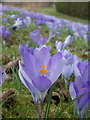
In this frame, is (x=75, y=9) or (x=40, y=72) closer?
(x=40, y=72)

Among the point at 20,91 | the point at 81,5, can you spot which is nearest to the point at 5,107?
the point at 20,91

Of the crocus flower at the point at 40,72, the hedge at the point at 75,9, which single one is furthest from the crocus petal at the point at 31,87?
the hedge at the point at 75,9

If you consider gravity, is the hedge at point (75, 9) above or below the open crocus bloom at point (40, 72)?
below

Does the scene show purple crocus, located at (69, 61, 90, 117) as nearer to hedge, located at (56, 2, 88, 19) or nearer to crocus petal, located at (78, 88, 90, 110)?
crocus petal, located at (78, 88, 90, 110)

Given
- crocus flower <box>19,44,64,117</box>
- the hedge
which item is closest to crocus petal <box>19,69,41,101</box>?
crocus flower <box>19,44,64,117</box>

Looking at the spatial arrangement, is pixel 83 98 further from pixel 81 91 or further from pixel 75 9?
pixel 75 9

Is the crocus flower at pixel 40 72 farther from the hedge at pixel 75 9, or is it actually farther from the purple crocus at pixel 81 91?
the hedge at pixel 75 9

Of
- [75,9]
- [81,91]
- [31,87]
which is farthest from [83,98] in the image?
[75,9]

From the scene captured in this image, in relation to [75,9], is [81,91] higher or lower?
higher
